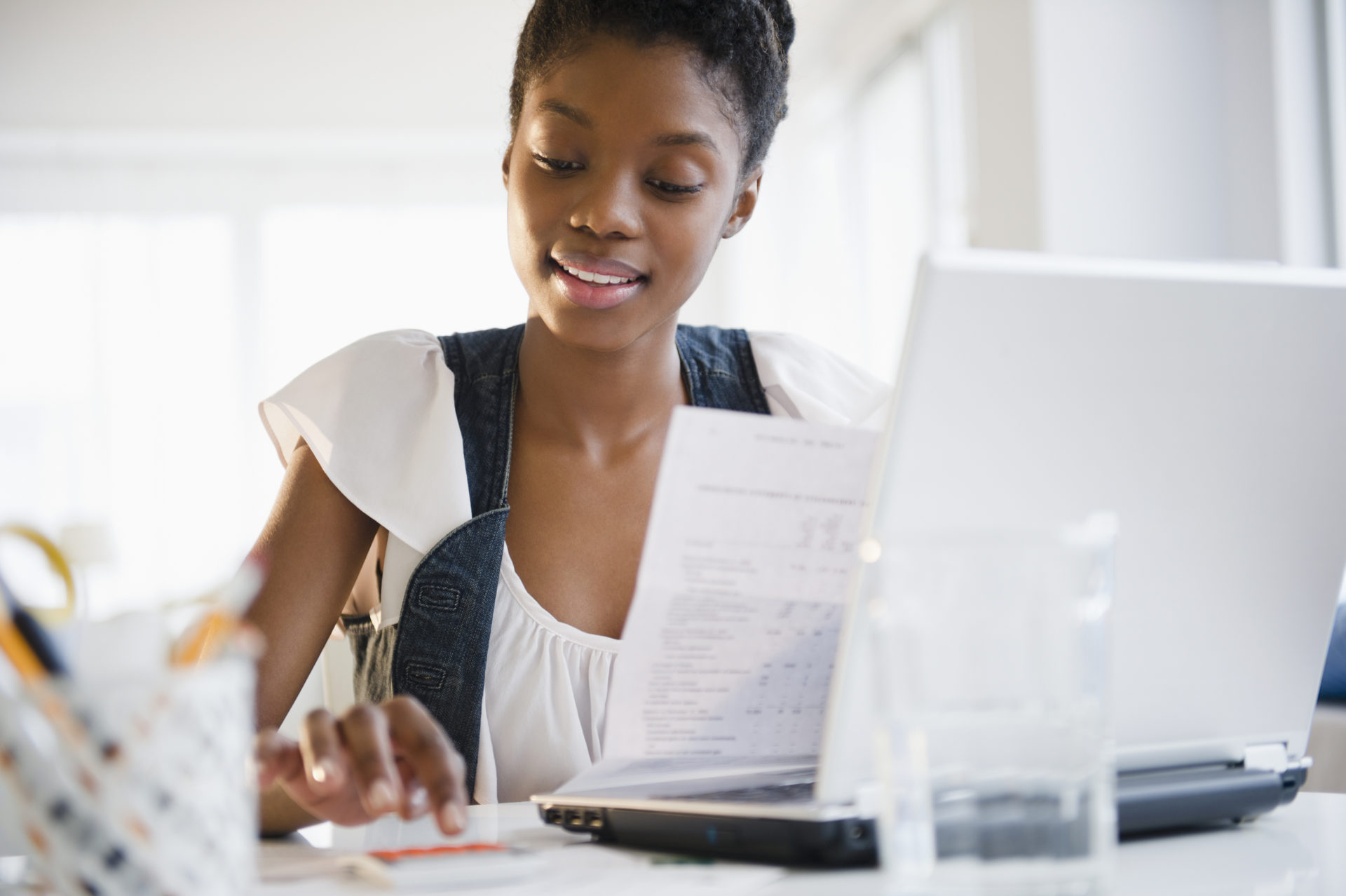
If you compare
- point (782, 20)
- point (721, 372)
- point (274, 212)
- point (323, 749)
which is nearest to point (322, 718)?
point (323, 749)

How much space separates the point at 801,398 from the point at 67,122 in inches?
213

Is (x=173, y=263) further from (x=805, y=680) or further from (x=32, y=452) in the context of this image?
(x=805, y=680)

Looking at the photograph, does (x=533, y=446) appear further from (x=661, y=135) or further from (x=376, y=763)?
(x=376, y=763)

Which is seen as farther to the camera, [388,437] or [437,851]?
[388,437]

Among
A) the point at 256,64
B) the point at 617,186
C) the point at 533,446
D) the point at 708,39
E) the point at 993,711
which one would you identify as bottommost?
the point at 993,711

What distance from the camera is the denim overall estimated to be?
3.59 feet

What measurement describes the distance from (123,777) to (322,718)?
0.86 feet

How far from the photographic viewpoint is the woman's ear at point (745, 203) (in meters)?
1.36

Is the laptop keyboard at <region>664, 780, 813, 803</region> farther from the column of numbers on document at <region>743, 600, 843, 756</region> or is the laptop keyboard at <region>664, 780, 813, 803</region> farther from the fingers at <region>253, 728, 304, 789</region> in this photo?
the fingers at <region>253, 728, 304, 789</region>

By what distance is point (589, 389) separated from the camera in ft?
4.37

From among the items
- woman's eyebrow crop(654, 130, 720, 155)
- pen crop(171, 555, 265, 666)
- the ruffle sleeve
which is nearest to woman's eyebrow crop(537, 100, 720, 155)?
woman's eyebrow crop(654, 130, 720, 155)

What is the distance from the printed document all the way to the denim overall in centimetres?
39

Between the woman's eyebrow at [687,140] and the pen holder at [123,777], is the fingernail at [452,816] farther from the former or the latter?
the woman's eyebrow at [687,140]

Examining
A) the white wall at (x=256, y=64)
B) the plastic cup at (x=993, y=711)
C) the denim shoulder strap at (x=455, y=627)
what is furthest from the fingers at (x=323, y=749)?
the white wall at (x=256, y=64)
